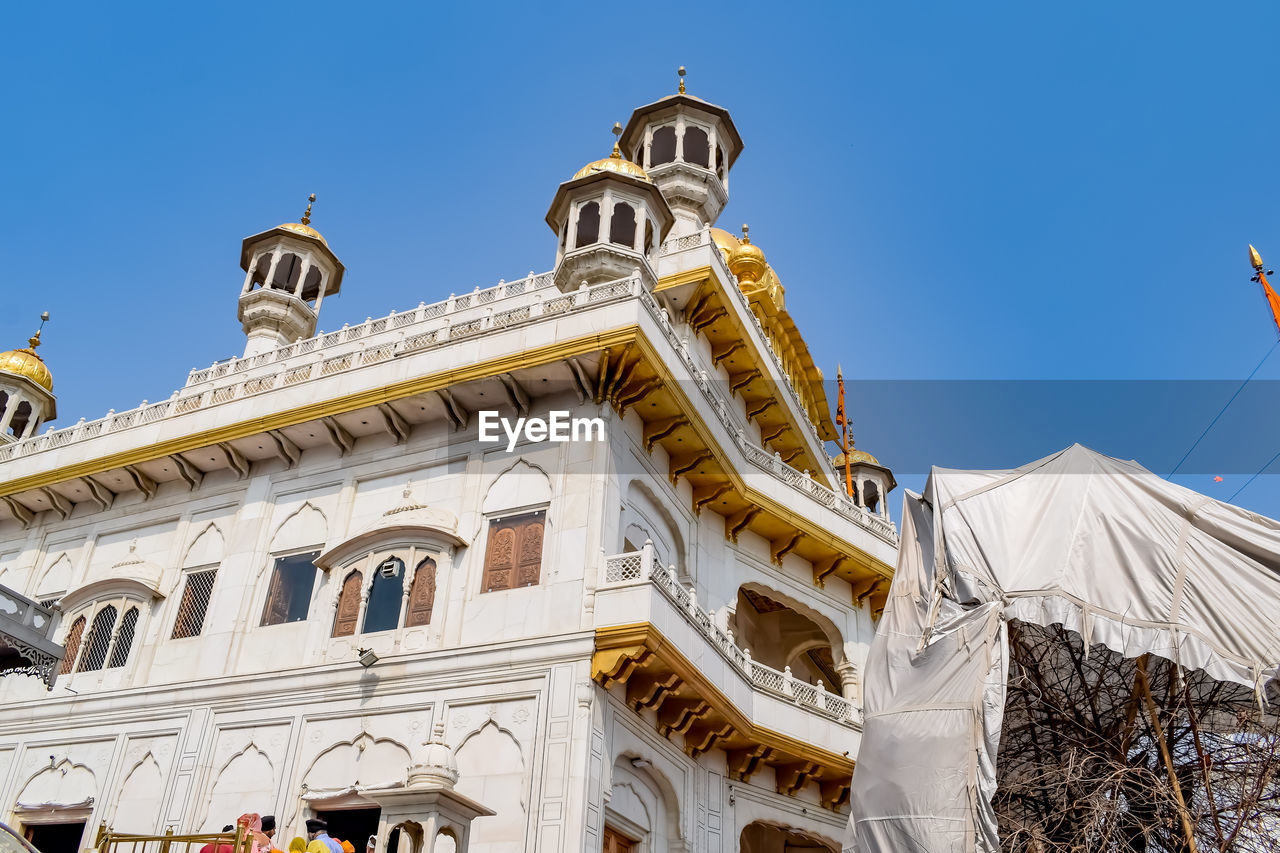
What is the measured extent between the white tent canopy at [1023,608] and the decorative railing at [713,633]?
12.4 feet

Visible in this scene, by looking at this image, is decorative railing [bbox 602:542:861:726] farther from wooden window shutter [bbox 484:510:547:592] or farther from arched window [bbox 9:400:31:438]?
arched window [bbox 9:400:31:438]

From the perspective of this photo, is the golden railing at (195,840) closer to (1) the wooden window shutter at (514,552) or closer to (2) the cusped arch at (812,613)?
(1) the wooden window shutter at (514,552)

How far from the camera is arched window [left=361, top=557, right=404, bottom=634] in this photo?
17891 millimetres

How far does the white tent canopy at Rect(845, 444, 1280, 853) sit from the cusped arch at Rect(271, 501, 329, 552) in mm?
10761

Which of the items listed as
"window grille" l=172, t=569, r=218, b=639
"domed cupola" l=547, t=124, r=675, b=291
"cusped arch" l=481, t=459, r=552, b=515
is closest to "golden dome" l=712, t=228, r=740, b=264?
"domed cupola" l=547, t=124, r=675, b=291

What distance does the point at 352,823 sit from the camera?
53.7 feet

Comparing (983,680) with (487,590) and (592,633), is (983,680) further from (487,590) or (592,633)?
(487,590)

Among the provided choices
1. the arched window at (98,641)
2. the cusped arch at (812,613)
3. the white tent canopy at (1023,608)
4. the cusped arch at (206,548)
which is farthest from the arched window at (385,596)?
the white tent canopy at (1023,608)

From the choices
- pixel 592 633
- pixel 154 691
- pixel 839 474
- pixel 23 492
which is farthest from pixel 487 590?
pixel 839 474

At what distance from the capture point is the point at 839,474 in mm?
39250

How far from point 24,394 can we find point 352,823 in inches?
1028

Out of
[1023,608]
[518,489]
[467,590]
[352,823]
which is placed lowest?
[352,823]

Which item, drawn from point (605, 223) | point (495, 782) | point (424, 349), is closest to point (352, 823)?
point (495, 782)

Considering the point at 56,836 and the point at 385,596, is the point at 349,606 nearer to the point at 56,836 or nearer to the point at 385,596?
the point at 385,596
